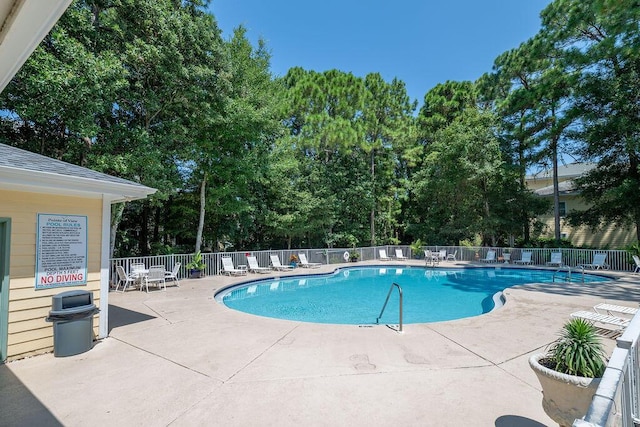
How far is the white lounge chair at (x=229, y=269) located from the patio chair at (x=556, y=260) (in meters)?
15.0

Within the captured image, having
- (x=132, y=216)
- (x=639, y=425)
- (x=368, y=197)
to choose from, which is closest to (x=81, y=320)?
(x=639, y=425)

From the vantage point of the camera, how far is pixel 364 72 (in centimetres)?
2214

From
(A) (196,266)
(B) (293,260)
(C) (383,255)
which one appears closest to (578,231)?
(C) (383,255)

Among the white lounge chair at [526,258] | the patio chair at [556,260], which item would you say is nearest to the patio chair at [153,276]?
the white lounge chair at [526,258]

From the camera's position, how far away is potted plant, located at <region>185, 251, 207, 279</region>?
1195 centimetres

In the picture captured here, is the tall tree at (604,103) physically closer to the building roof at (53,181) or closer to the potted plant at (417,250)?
the potted plant at (417,250)

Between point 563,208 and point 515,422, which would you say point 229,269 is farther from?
point 563,208

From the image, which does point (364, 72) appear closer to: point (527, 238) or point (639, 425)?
point (527, 238)

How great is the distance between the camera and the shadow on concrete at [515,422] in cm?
272

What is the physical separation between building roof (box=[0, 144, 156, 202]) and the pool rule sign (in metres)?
0.46

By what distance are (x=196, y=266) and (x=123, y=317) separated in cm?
575

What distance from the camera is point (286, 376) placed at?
367 cm

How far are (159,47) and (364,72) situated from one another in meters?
15.6

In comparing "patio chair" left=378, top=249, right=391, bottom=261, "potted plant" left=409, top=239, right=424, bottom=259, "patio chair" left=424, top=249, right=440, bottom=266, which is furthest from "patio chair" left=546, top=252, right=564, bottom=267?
"patio chair" left=378, top=249, right=391, bottom=261
